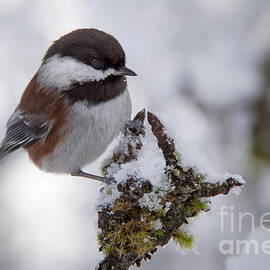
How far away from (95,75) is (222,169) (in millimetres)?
1552

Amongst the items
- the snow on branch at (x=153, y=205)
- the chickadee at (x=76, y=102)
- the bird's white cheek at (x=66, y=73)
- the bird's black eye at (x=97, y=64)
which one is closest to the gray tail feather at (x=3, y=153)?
the chickadee at (x=76, y=102)

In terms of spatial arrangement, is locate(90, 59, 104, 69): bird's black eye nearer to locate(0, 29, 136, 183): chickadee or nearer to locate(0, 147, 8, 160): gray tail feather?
locate(0, 29, 136, 183): chickadee

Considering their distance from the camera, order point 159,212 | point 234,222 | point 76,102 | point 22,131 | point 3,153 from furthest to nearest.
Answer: point 234,222 < point 3,153 < point 22,131 < point 76,102 < point 159,212

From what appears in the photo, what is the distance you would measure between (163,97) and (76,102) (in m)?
1.51

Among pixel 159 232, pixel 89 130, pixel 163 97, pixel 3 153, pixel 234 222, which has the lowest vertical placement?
pixel 159 232

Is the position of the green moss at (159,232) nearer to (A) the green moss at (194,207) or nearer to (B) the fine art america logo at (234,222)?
(A) the green moss at (194,207)

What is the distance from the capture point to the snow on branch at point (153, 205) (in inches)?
75.7

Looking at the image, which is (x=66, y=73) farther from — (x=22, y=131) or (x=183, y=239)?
(x=183, y=239)

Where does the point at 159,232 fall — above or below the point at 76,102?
below

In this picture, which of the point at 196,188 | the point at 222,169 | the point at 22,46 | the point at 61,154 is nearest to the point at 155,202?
the point at 196,188

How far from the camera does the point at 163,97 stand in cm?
409

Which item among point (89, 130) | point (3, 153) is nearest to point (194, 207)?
point (89, 130)

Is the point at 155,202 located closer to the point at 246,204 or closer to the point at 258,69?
the point at 246,204

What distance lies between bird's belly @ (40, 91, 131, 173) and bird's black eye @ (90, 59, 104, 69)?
0.70 ft
